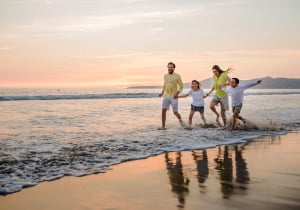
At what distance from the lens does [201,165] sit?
6168 millimetres

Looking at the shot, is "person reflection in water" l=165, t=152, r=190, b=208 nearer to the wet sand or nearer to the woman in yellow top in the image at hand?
the wet sand

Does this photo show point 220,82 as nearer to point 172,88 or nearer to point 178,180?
point 172,88

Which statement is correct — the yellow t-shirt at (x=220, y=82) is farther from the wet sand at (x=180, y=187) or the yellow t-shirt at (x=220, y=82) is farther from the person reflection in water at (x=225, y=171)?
the wet sand at (x=180, y=187)

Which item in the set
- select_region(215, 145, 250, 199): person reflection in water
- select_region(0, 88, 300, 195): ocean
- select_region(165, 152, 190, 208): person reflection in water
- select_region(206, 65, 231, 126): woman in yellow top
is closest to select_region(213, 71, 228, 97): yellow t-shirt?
select_region(206, 65, 231, 126): woman in yellow top

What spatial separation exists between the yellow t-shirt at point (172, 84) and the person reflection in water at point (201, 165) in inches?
198

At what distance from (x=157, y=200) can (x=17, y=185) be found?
2.07 meters

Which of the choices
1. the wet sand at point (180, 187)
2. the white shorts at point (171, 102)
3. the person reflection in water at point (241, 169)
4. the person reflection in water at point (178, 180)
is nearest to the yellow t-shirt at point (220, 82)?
the white shorts at point (171, 102)

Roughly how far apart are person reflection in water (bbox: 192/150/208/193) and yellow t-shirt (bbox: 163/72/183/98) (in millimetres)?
5018

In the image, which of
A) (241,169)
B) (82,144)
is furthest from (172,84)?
(241,169)

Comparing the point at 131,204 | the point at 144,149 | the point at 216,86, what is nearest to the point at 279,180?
the point at 131,204

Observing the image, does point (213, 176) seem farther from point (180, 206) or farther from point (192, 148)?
point (192, 148)

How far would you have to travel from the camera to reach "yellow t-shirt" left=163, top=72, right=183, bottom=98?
12.6 metres

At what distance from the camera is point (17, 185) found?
4.94 metres

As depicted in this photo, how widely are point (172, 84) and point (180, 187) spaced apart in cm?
812
